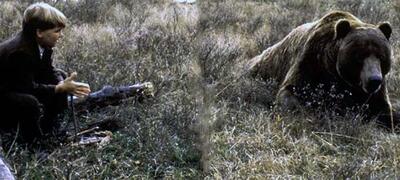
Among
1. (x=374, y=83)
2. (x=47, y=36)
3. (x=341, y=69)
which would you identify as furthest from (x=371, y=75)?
(x=47, y=36)

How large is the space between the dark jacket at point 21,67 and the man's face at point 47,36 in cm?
5

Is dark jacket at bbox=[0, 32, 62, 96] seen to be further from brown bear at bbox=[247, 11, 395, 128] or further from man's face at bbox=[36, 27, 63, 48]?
brown bear at bbox=[247, 11, 395, 128]

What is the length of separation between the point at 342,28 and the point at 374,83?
0.69 m

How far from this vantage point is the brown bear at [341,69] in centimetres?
571

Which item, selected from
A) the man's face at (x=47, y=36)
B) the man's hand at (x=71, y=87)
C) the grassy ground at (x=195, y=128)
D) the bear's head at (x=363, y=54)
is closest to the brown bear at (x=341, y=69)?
the bear's head at (x=363, y=54)

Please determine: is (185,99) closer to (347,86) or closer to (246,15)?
(347,86)

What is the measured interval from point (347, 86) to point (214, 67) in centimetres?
144

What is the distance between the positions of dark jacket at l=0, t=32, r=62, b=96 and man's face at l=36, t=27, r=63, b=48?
0.05 metres

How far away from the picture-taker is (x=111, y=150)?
4621mm

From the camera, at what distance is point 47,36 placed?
4445 mm

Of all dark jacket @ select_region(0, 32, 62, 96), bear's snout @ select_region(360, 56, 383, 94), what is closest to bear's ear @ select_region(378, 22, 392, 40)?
bear's snout @ select_region(360, 56, 383, 94)

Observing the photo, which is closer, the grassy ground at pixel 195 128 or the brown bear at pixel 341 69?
the grassy ground at pixel 195 128

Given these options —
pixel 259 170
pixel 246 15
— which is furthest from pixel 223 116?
pixel 246 15

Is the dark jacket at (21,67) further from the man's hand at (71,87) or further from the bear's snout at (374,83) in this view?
the bear's snout at (374,83)
